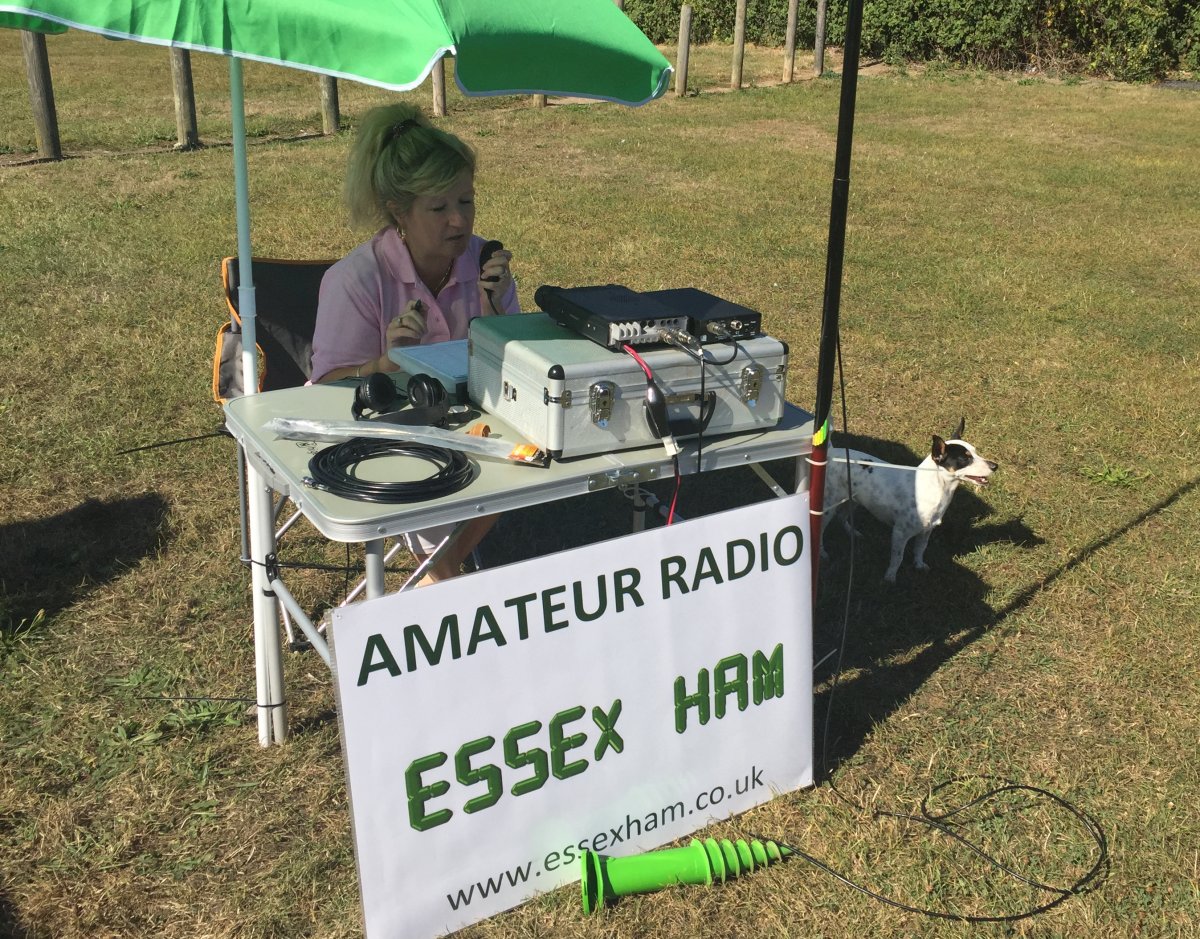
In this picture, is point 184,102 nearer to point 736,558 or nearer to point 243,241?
point 243,241

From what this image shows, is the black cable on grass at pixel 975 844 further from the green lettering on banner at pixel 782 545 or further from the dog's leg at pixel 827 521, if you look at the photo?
the dog's leg at pixel 827 521

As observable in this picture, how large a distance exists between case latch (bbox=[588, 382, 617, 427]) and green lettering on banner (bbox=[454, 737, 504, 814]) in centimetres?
74

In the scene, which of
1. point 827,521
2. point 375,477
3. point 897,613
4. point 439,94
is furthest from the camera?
point 439,94

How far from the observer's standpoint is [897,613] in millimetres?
3939

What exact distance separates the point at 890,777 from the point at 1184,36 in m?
19.3

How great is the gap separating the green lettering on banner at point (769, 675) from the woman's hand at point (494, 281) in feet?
5.01

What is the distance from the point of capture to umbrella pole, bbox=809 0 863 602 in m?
2.43

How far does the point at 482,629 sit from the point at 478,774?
331mm

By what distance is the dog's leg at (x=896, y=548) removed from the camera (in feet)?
13.5

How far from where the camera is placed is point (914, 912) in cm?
262

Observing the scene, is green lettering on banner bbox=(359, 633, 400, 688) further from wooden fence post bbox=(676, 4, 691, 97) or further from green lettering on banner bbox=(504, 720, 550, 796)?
wooden fence post bbox=(676, 4, 691, 97)

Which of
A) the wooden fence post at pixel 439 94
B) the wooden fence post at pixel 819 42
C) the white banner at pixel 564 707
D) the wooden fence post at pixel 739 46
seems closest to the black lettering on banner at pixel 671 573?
the white banner at pixel 564 707

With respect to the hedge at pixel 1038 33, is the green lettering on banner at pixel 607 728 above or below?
below

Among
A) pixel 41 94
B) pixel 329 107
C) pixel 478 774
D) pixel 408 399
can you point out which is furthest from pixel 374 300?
pixel 329 107
